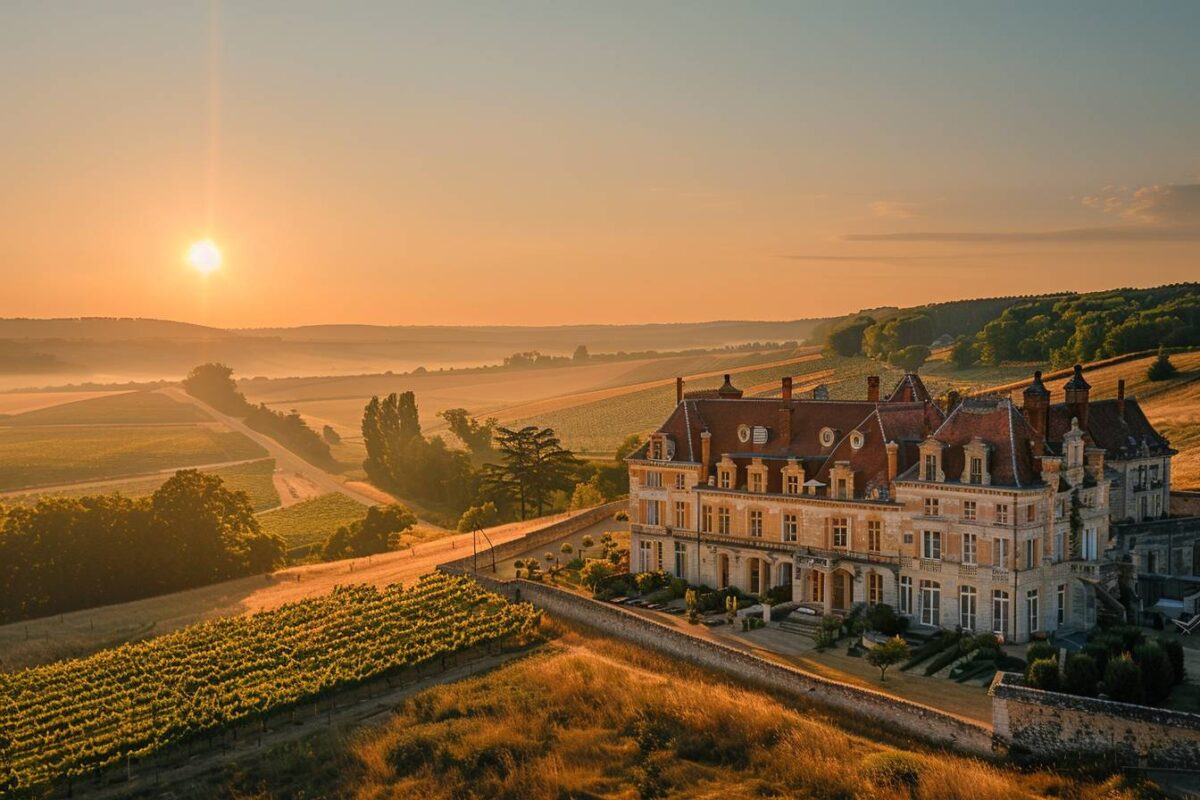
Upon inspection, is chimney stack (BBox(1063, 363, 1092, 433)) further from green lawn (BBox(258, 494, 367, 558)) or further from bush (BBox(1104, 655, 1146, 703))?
green lawn (BBox(258, 494, 367, 558))

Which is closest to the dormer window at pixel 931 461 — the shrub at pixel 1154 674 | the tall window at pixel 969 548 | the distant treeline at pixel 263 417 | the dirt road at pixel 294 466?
the tall window at pixel 969 548

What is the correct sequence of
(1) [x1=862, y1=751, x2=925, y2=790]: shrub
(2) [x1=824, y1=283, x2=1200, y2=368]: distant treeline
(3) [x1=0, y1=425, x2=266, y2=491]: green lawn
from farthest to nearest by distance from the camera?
(3) [x1=0, y1=425, x2=266, y2=491]: green lawn < (2) [x1=824, y1=283, x2=1200, y2=368]: distant treeline < (1) [x1=862, y1=751, x2=925, y2=790]: shrub

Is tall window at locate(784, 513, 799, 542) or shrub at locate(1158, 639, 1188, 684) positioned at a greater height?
tall window at locate(784, 513, 799, 542)

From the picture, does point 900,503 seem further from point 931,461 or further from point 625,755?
point 625,755

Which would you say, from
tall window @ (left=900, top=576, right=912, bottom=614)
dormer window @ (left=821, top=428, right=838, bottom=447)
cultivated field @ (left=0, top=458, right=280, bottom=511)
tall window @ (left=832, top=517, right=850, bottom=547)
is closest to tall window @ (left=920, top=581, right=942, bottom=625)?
tall window @ (left=900, top=576, right=912, bottom=614)

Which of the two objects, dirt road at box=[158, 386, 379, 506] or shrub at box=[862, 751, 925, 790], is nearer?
shrub at box=[862, 751, 925, 790]

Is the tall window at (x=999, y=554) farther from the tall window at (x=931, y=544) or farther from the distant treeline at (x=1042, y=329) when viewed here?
the distant treeline at (x=1042, y=329)

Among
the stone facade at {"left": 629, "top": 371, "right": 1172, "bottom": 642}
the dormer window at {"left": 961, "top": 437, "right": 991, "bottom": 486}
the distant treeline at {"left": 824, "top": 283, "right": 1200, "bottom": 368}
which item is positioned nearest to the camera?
the dormer window at {"left": 961, "top": 437, "right": 991, "bottom": 486}
